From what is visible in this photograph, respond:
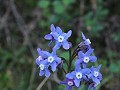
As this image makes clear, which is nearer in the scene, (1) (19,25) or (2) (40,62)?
(2) (40,62)

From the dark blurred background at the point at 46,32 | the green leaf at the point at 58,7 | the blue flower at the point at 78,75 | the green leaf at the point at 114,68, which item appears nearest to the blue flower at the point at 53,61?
the blue flower at the point at 78,75

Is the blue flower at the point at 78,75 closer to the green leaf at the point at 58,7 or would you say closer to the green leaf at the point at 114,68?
the green leaf at the point at 114,68

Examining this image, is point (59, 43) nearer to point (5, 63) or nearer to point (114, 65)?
point (114, 65)

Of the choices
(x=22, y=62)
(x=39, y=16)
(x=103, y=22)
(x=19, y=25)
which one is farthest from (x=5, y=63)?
(x=103, y=22)

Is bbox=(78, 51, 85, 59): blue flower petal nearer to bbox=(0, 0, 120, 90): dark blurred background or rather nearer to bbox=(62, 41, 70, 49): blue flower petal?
bbox=(62, 41, 70, 49): blue flower petal

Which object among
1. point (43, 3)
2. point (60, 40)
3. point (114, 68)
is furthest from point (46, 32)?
point (60, 40)

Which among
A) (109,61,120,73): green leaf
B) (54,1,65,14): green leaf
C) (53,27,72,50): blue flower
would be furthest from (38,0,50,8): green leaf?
(53,27,72,50): blue flower
